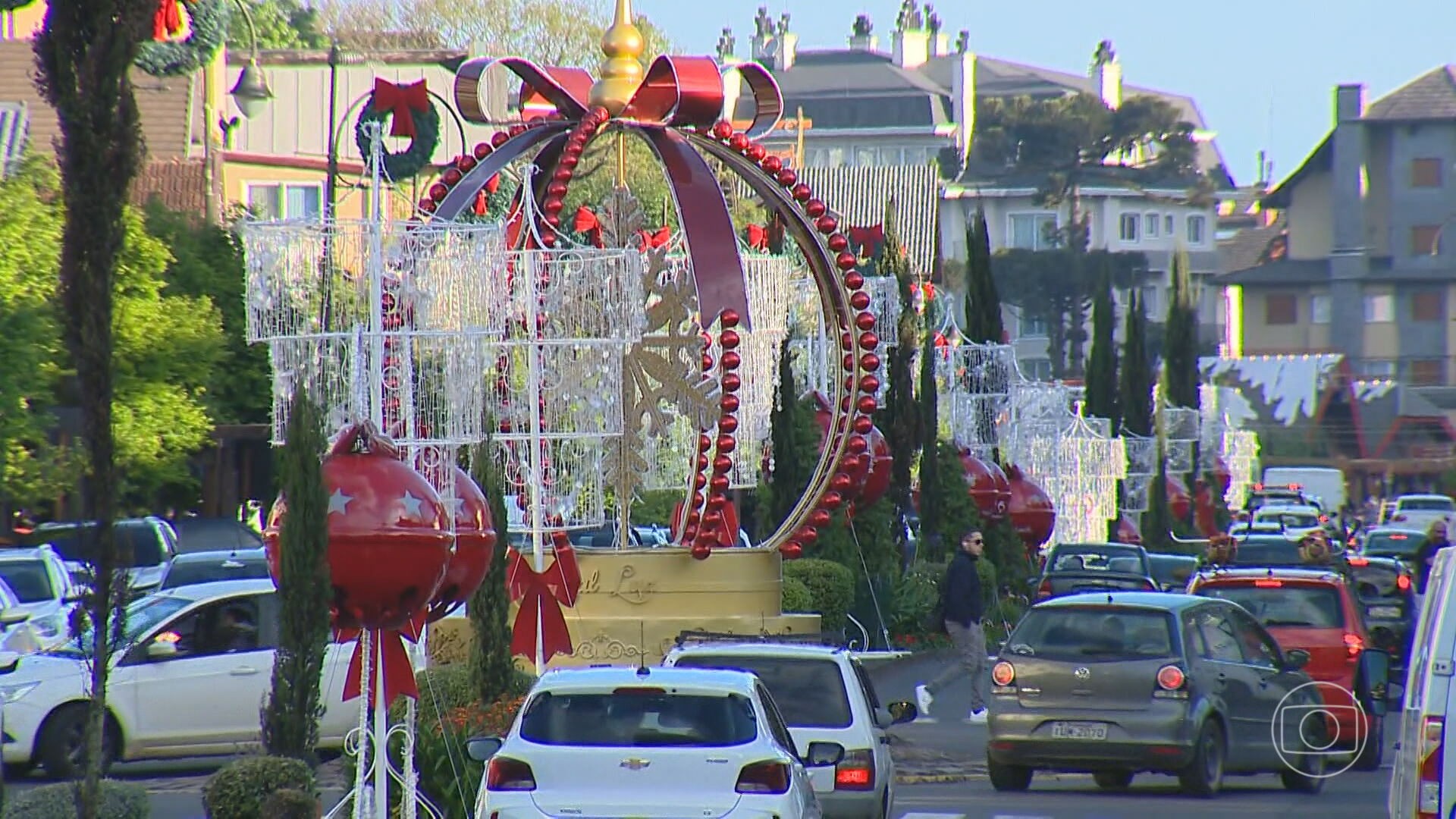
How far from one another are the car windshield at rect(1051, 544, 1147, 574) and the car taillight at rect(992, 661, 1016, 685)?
592 inches

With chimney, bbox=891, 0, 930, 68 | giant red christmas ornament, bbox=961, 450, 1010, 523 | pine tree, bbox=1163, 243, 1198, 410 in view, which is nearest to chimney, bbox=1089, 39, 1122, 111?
chimney, bbox=891, 0, 930, 68

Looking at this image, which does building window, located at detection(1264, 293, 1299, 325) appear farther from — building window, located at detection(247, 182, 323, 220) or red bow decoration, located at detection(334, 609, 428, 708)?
red bow decoration, located at detection(334, 609, 428, 708)

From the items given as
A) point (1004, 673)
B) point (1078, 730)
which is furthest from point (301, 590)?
point (1078, 730)

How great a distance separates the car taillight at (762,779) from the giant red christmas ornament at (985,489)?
24.6 meters

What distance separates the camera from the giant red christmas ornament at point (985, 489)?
117 feet

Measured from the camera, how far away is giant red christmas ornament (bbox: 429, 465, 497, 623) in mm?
12586

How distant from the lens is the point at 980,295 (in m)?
39.8

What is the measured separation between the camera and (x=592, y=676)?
11.1 metres

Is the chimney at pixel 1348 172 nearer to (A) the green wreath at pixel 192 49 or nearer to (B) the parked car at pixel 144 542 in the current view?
(A) the green wreath at pixel 192 49

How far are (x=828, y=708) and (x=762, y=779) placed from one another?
11.1 feet

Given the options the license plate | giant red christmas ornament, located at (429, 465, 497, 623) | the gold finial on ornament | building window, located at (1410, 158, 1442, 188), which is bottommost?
the license plate

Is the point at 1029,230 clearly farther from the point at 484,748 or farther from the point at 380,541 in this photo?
the point at 484,748

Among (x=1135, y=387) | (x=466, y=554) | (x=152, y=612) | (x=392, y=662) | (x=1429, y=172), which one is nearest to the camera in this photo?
(x=392, y=662)

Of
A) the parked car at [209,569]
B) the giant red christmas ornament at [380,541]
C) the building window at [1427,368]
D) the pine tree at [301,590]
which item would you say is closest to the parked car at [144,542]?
the parked car at [209,569]
